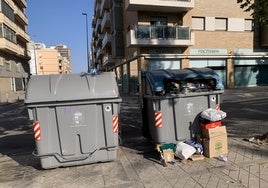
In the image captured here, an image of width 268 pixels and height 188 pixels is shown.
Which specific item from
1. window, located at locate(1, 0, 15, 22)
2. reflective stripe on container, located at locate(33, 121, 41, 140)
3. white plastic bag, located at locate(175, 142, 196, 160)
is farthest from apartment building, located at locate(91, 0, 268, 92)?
window, located at locate(1, 0, 15, 22)

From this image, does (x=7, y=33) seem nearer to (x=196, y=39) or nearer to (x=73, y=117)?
(x=196, y=39)

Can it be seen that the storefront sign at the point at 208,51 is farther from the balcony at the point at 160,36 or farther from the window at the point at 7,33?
the window at the point at 7,33

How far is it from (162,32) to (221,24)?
616 centimetres

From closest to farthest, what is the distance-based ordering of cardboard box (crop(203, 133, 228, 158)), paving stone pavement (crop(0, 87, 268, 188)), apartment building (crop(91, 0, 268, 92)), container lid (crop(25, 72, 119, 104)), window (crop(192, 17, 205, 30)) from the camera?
paving stone pavement (crop(0, 87, 268, 188)) → container lid (crop(25, 72, 119, 104)) → cardboard box (crop(203, 133, 228, 158)) → apartment building (crop(91, 0, 268, 92)) → window (crop(192, 17, 205, 30))

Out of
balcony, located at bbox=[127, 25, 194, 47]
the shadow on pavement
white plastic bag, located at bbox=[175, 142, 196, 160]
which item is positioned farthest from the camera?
balcony, located at bbox=[127, 25, 194, 47]

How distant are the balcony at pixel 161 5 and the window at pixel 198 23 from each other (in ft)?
4.91

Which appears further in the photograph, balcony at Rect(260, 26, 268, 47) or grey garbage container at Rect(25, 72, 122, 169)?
balcony at Rect(260, 26, 268, 47)

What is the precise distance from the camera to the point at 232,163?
4750 mm

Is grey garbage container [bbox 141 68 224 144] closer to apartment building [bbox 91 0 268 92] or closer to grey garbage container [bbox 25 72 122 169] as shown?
grey garbage container [bbox 25 72 122 169]

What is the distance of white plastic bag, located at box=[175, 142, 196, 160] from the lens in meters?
4.91

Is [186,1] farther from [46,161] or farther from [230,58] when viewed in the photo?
[46,161]

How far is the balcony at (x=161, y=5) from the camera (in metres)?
18.1

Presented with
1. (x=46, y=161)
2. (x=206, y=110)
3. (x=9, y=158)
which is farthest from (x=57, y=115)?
(x=206, y=110)

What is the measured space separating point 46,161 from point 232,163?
356 cm
